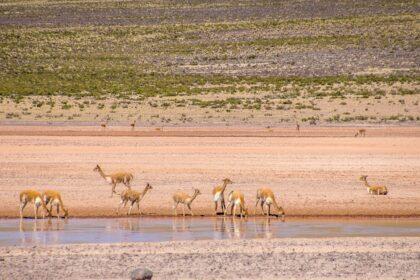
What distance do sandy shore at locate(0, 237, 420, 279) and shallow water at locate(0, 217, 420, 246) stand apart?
774 millimetres

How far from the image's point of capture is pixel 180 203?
19.6 meters

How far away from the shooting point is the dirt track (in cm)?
2008

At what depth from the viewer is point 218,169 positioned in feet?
79.6

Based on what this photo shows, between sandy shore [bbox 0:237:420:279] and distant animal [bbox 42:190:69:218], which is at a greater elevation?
distant animal [bbox 42:190:69:218]

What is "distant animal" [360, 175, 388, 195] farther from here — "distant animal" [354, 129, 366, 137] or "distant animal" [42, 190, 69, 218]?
"distant animal" [354, 129, 366, 137]

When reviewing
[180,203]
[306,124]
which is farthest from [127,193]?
[306,124]

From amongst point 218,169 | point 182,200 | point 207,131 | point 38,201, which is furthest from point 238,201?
point 207,131

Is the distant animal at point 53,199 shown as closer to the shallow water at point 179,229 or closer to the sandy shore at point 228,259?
the shallow water at point 179,229

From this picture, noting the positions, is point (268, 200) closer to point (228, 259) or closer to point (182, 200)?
point (182, 200)

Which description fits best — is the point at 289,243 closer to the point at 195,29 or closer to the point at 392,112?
the point at 392,112

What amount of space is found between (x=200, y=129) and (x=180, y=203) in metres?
18.5

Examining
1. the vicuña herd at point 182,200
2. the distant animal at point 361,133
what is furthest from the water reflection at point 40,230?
the distant animal at point 361,133

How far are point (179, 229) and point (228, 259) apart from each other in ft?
10.1

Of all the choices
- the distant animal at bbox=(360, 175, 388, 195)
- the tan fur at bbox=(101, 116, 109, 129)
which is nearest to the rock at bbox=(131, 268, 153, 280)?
the distant animal at bbox=(360, 175, 388, 195)
